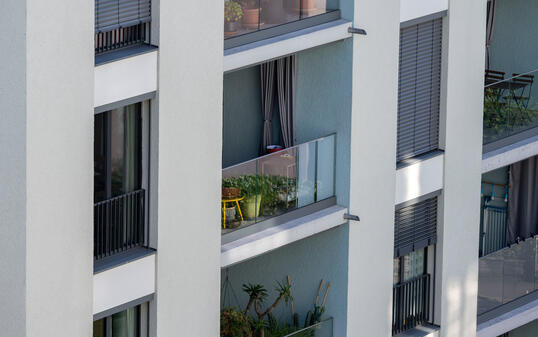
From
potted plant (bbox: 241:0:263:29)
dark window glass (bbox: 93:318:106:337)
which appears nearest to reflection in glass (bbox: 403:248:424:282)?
potted plant (bbox: 241:0:263:29)

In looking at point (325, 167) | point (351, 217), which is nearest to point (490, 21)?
point (325, 167)

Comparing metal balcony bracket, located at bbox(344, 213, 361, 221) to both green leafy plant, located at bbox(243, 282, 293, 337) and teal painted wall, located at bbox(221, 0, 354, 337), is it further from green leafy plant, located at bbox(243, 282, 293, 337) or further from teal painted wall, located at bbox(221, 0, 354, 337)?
green leafy plant, located at bbox(243, 282, 293, 337)

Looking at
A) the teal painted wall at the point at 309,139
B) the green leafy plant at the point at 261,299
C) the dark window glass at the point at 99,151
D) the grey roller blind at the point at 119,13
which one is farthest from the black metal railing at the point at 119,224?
the teal painted wall at the point at 309,139

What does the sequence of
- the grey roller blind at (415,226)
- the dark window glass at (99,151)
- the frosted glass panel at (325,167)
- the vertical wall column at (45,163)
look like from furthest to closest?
the grey roller blind at (415,226) → the frosted glass panel at (325,167) → the dark window glass at (99,151) → the vertical wall column at (45,163)

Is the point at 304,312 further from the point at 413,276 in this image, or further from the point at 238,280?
the point at 413,276

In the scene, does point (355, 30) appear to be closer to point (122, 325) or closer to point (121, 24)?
point (121, 24)

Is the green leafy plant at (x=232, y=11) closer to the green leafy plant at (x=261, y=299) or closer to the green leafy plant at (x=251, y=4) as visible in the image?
the green leafy plant at (x=251, y=4)

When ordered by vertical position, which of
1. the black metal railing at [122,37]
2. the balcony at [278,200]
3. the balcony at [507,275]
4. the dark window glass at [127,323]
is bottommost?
the balcony at [507,275]

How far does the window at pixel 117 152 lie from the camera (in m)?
15.8

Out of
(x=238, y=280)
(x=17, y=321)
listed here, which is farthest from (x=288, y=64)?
(x=17, y=321)

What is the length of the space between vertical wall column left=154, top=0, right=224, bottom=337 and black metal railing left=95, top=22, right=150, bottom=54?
0.30 m

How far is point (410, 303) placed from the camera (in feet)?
72.2

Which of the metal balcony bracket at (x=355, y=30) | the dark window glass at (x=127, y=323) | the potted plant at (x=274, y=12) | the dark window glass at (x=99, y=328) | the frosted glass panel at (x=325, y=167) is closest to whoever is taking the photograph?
the dark window glass at (x=99, y=328)

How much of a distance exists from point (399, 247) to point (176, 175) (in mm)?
6178
